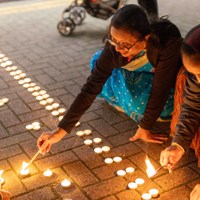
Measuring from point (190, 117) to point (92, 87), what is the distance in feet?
2.16

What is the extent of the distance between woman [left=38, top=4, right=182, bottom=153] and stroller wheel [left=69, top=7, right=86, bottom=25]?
3.26 m

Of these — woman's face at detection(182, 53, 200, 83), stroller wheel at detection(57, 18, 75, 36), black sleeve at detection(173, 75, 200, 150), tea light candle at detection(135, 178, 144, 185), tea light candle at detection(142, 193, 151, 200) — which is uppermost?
woman's face at detection(182, 53, 200, 83)

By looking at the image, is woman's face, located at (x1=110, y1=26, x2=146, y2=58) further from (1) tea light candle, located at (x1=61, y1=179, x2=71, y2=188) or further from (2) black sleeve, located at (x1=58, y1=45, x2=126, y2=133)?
(1) tea light candle, located at (x1=61, y1=179, x2=71, y2=188)

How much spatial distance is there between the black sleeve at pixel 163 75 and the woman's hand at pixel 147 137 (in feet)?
0.52

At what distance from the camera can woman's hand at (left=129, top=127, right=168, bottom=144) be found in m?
3.02

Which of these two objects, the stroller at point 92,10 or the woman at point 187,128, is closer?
the woman at point 187,128

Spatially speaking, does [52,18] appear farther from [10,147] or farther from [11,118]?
[10,147]

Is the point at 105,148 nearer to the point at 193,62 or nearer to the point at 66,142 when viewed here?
the point at 66,142

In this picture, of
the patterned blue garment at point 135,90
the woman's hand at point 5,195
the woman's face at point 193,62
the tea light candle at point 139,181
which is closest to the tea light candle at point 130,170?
the tea light candle at point 139,181

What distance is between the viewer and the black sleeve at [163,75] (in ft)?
8.90

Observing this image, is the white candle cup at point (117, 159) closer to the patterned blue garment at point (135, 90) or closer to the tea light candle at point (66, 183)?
the tea light candle at point (66, 183)

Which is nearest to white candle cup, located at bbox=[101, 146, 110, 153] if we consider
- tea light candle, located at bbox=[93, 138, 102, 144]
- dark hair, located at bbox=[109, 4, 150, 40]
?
tea light candle, located at bbox=[93, 138, 102, 144]

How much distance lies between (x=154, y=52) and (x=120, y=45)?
1.36 feet

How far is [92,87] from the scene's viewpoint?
2.62 m
